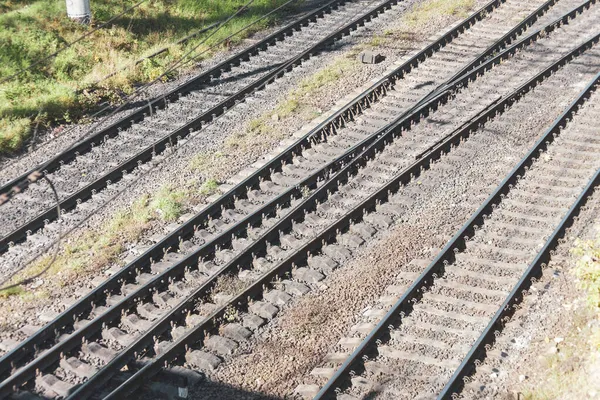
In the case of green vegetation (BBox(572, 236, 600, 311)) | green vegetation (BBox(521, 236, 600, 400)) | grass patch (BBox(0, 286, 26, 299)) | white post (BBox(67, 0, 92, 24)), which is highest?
white post (BBox(67, 0, 92, 24))

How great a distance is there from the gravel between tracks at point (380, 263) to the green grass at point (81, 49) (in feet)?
25.2

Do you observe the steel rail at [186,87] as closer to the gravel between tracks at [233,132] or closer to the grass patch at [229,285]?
the gravel between tracks at [233,132]

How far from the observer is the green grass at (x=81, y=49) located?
1778 centimetres

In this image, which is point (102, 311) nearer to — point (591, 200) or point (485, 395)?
point (485, 395)

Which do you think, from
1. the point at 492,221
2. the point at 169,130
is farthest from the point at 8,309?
the point at 492,221

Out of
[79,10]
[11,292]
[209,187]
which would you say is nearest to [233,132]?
[209,187]

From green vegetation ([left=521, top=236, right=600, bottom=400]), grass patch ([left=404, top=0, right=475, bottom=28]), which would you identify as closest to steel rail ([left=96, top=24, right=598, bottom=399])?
green vegetation ([left=521, top=236, right=600, bottom=400])

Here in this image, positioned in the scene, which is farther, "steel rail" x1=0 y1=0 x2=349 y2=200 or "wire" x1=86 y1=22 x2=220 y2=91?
"wire" x1=86 y1=22 x2=220 y2=91

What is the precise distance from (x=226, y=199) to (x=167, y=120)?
388cm

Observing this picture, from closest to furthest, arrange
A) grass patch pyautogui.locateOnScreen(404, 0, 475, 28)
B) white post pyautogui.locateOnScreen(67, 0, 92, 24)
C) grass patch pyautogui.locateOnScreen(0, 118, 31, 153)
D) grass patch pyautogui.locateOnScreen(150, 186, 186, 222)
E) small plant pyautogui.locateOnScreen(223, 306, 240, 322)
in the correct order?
1. small plant pyautogui.locateOnScreen(223, 306, 240, 322)
2. grass patch pyautogui.locateOnScreen(150, 186, 186, 222)
3. grass patch pyautogui.locateOnScreen(0, 118, 31, 153)
4. white post pyautogui.locateOnScreen(67, 0, 92, 24)
5. grass patch pyautogui.locateOnScreen(404, 0, 475, 28)

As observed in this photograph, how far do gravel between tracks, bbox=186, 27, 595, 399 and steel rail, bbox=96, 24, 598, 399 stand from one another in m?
0.27

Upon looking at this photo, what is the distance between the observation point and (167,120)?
17.4 m

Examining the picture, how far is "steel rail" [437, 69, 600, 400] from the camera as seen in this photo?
10133mm

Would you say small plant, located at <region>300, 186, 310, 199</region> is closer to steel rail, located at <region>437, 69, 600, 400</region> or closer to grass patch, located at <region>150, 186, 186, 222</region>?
grass patch, located at <region>150, 186, 186, 222</region>
